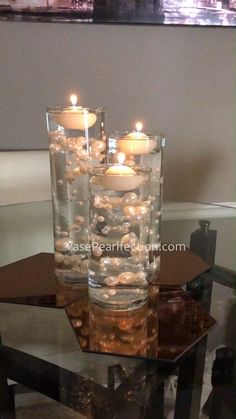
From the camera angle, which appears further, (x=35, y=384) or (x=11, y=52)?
(x=11, y=52)

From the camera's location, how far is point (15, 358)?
71cm

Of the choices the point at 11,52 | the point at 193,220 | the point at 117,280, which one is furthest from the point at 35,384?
the point at 11,52

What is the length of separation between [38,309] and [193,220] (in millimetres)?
689

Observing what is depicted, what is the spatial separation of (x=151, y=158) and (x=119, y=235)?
16 centimetres

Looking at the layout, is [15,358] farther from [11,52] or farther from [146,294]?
[11,52]

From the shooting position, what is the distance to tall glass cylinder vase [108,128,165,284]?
0.80m

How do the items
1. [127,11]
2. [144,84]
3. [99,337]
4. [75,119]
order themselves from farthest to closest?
1. [144,84]
2. [127,11]
3. [75,119]
4. [99,337]

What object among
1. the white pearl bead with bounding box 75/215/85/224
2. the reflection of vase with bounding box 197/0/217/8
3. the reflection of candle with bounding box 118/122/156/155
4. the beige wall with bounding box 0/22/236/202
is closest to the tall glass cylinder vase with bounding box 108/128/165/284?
the reflection of candle with bounding box 118/122/156/155

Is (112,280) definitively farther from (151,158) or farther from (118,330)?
(151,158)

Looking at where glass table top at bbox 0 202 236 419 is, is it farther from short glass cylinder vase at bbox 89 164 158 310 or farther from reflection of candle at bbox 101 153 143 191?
reflection of candle at bbox 101 153 143 191

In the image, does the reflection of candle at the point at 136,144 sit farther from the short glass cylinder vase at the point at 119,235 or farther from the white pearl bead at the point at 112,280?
the white pearl bead at the point at 112,280

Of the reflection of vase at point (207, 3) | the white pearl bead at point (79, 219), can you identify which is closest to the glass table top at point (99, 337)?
the white pearl bead at point (79, 219)

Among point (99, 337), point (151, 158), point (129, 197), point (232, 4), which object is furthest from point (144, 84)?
point (99, 337)

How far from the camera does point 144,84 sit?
1838mm
